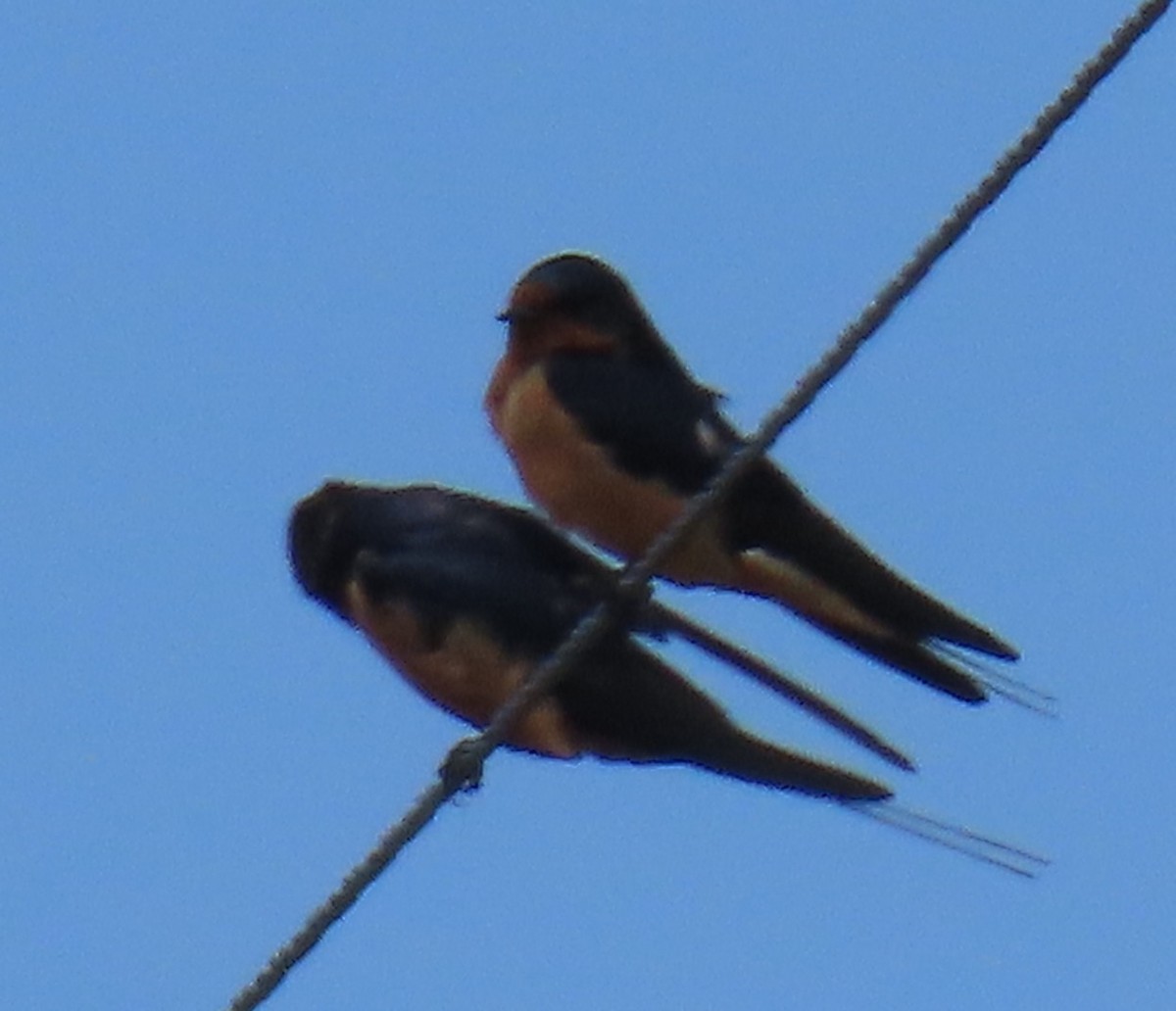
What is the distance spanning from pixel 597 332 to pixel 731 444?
35 cm

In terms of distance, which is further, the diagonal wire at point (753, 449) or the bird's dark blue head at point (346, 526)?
the bird's dark blue head at point (346, 526)

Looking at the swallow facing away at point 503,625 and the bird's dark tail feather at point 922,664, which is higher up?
the bird's dark tail feather at point 922,664

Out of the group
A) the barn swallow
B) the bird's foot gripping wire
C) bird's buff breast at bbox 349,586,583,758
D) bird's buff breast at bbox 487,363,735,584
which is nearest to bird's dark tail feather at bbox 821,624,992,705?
the barn swallow

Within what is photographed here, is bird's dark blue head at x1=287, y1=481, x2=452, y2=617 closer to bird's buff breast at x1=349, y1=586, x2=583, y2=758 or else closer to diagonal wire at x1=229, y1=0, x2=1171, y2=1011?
bird's buff breast at x1=349, y1=586, x2=583, y2=758

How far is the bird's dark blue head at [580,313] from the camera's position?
21.0 feet

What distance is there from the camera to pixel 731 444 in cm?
623

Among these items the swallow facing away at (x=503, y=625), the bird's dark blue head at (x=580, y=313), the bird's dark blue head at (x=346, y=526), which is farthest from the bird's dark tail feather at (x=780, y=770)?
the bird's dark blue head at (x=580, y=313)

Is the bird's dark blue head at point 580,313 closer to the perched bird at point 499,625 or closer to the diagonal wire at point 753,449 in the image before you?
the perched bird at point 499,625

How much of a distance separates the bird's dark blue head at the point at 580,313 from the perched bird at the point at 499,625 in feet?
1.40

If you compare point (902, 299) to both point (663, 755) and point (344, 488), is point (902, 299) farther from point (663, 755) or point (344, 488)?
point (344, 488)

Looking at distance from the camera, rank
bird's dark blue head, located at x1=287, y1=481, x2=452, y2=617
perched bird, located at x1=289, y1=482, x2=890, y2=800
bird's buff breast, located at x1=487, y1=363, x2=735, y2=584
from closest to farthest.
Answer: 1. perched bird, located at x1=289, y1=482, x2=890, y2=800
2. bird's dark blue head, located at x1=287, y1=481, x2=452, y2=617
3. bird's buff breast, located at x1=487, y1=363, x2=735, y2=584

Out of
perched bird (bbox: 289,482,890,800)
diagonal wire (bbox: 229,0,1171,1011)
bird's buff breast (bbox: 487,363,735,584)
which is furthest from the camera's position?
bird's buff breast (bbox: 487,363,735,584)

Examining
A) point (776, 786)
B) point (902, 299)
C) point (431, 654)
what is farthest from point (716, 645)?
point (902, 299)

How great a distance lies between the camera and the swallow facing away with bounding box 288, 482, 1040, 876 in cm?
554
